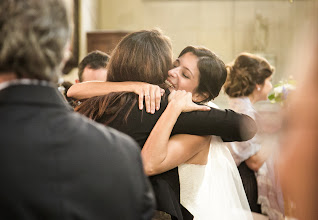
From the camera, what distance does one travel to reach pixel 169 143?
5.42 ft

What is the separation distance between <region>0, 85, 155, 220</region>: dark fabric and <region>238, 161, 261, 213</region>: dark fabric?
2.28 m

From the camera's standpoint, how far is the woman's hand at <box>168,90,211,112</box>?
1.63 metres

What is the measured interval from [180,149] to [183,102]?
190mm

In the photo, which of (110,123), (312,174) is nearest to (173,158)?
(110,123)

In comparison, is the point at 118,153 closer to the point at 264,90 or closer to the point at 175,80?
the point at 175,80

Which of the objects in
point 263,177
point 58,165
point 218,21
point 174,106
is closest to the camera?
point 58,165

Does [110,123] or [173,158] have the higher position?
[110,123]

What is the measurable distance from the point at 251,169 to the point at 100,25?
5.92 metres

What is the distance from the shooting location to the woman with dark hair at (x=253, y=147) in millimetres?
2965

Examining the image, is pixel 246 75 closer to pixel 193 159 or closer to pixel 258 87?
pixel 258 87

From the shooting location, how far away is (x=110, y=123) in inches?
65.6

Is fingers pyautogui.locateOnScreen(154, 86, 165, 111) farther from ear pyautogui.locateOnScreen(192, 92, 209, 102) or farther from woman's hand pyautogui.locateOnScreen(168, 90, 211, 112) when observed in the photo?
ear pyautogui.locateOnScreen(192, 92, 209, 102)

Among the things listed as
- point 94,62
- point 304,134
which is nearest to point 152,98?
point 304,134

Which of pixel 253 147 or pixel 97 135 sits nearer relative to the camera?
pixel 97 135
